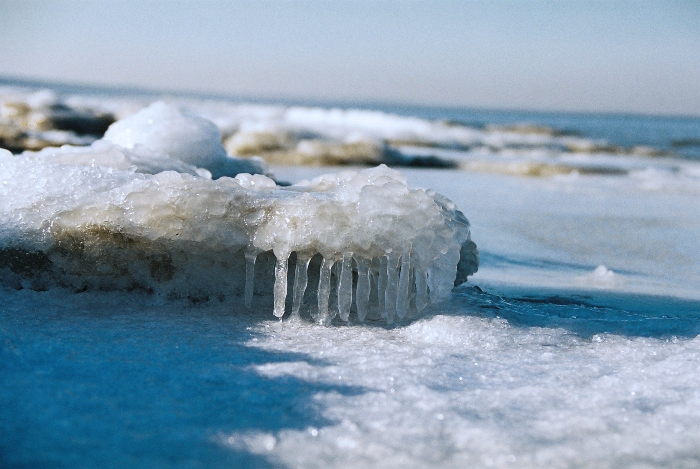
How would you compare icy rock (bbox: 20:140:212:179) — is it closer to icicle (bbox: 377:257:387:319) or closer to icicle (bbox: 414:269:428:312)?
icicle (bbox: 377:257:387:319)

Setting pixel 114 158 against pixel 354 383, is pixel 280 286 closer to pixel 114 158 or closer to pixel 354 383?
pixel 354 383

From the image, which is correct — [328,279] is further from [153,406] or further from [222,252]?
[153,406]

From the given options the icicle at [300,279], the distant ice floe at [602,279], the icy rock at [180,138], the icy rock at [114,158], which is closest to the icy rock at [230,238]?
the icicle at [300,279]

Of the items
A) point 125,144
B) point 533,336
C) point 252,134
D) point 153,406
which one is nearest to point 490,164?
point 252,134

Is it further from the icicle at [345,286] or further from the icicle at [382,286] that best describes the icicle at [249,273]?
the icicle at [382,286]

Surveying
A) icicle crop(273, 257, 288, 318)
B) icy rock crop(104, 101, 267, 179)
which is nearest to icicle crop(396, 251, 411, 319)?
icicle crop(273, 257, 288, 318)
